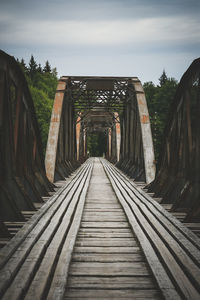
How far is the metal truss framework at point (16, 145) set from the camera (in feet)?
13.7

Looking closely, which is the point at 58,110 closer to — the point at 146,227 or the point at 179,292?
the point at 146,227

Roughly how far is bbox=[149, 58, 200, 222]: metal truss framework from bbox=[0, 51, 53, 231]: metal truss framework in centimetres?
305

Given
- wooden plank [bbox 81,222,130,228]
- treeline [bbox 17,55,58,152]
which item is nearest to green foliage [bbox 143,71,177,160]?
treeline [bbox 17,55,58,152]

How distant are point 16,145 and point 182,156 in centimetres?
382

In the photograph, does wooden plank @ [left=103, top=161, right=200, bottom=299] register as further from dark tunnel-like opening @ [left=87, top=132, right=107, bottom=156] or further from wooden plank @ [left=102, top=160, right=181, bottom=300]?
dark tunnel-like opening @ [left=87, top=132, right=107, bottom=156]

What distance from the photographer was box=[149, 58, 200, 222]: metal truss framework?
183 inches

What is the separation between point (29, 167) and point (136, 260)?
3986mm

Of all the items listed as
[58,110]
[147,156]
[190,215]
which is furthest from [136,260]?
[58,110]

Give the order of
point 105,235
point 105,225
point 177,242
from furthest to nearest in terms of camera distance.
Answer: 1. point 105,225
2. point 105,235
3. point 177,242

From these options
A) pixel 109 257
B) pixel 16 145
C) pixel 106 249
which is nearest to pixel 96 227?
pixel 106 249

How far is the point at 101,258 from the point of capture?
2879 mm

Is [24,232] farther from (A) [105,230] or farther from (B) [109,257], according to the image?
(B) [109,257]

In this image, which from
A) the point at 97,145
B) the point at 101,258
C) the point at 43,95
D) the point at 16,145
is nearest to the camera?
the point at 101,258

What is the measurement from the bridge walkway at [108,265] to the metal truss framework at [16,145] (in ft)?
4.44
